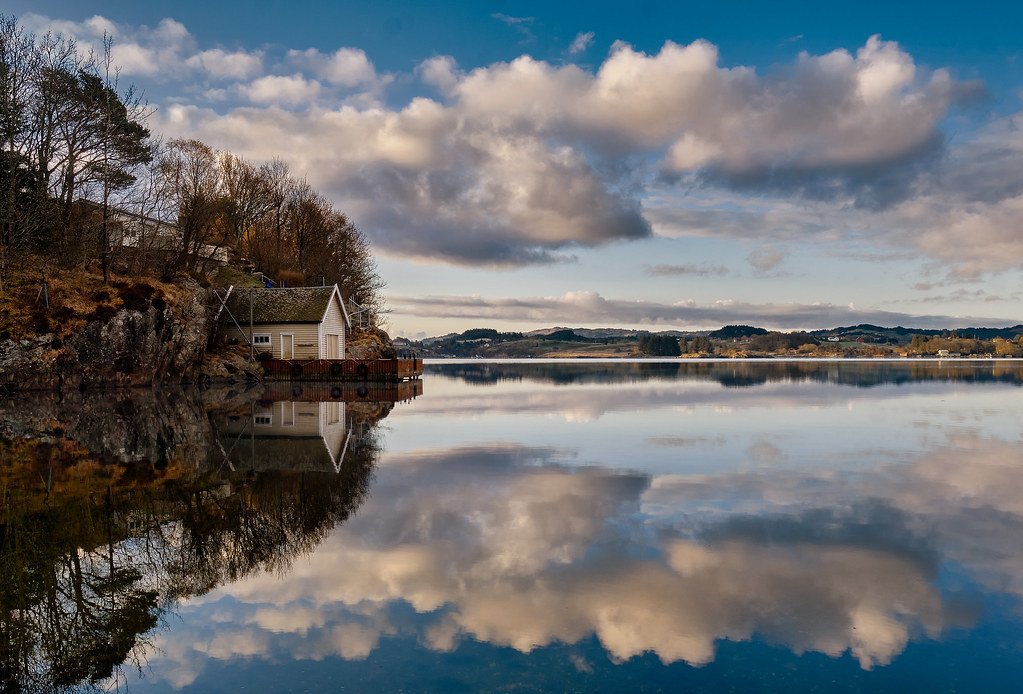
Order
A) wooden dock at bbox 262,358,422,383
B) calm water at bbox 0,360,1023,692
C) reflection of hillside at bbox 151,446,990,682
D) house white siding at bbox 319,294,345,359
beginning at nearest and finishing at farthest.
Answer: calm water at bbox 0,360,1023,692 → reflection of hillside at bbox 151,446,990,682 → wooden dock at bbox 262,358,422,383 → house white siding at bbox 319,294,345,359

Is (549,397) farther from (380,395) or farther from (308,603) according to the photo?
(308,603)

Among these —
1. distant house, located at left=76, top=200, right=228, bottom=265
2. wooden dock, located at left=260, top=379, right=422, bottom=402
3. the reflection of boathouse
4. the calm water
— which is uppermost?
distant house, located at left=76, top=200, right=228, bottom=265

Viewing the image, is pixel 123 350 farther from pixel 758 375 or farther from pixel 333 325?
pixel 758 375

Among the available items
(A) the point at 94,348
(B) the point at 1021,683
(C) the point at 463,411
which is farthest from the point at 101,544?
(A) the point at 94,348

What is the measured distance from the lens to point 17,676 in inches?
179

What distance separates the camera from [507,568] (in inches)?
269

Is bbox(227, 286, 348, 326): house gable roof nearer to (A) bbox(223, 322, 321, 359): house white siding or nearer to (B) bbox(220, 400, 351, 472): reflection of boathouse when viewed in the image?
(A) bbox(223, 322, 321, 359): house white siding

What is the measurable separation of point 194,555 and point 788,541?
21.3 ft

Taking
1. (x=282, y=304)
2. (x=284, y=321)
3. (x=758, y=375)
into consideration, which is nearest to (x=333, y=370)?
(x=284, y=321)

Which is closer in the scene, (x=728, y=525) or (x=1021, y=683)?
(x=1021, y=683)

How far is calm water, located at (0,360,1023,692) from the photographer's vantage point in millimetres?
4816

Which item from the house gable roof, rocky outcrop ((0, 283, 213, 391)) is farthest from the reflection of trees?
the house gable roof

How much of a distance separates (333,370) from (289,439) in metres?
26.7

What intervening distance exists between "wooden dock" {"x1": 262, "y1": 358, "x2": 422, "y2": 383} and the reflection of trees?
93.0 feet
